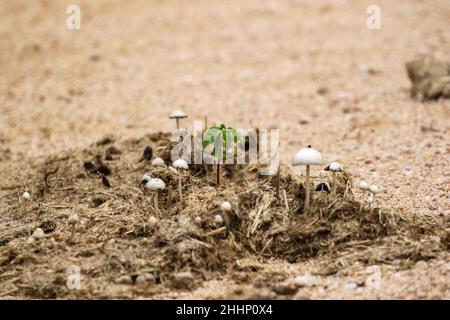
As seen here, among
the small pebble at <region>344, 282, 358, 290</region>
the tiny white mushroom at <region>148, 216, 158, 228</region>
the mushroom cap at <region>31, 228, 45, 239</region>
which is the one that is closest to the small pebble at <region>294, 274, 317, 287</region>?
the small pebble at <region>344, 282, 358, 290</region>

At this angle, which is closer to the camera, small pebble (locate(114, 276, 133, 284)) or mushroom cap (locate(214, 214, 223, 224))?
small pebble (locate(114, 276, 133, 284))

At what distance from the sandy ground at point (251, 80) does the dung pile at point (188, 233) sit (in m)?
0.29

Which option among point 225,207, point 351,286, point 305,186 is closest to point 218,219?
point 225,207

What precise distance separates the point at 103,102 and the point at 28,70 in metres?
2.03

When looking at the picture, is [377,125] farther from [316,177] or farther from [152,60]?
[152,60]

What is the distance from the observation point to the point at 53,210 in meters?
4.58

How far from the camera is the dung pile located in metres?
3.74

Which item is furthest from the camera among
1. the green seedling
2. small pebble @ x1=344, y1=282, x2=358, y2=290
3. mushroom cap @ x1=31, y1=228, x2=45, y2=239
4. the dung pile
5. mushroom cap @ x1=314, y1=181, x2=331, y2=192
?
mushroom cap @ x1=314, y1=181, x2=331, y2=192

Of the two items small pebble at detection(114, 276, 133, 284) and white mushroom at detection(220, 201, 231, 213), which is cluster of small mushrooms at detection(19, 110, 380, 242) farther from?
small pebble at detection(114, 276, 133, 284)

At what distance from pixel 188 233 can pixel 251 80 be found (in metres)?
4.88

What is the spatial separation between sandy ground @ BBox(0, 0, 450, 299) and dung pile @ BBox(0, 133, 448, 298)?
29 centimetres

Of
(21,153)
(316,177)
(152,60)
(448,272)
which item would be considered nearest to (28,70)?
(152,60)
